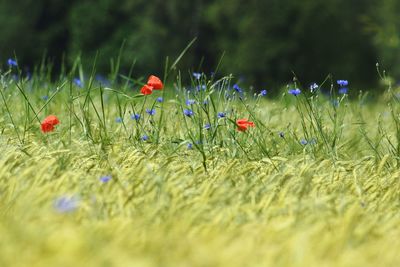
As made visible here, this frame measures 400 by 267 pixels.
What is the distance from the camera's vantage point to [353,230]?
2516mm

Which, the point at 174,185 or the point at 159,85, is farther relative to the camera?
the point at 159,85

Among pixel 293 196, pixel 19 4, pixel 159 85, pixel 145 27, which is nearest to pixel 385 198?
pixel 293 196

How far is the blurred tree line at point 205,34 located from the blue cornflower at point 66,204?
48.2ft

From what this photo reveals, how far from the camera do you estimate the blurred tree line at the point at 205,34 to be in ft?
58.5

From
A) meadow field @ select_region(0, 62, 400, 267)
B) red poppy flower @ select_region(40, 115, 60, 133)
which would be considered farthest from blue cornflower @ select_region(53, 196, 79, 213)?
red poppy flower @ select_region(40, 115, 60, 133)

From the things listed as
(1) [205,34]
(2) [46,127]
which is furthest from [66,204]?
(1) [205,34]

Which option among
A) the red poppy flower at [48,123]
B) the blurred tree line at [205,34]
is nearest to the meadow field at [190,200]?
the red poppy flower at [48,123]

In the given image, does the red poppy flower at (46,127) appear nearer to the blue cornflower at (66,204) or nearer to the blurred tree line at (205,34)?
the blue cornflower at (66,204)

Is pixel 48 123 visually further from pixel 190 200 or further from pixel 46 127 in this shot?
pixel 190 200

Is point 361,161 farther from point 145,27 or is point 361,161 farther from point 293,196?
point 145,27

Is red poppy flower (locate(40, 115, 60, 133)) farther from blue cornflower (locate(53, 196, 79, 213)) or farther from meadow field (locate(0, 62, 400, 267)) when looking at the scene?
blue cornflower (locate(53, 196, 79, 213))

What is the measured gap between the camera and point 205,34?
19453mm

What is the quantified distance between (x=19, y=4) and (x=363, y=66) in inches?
362

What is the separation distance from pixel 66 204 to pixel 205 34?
1724 centimetres
